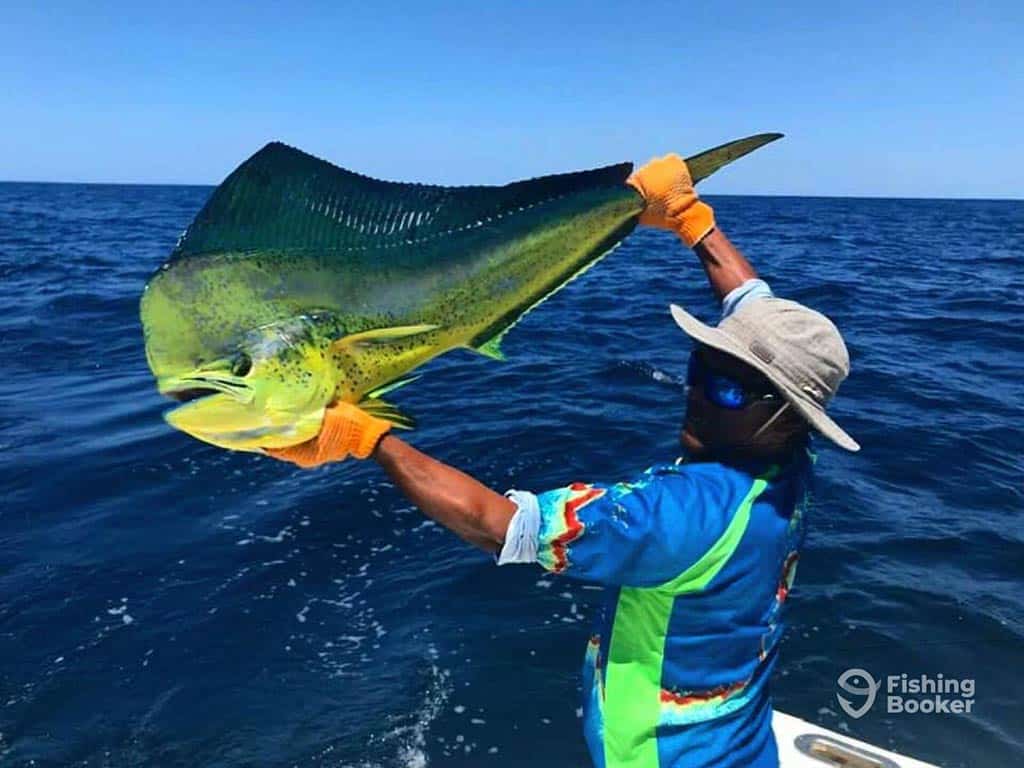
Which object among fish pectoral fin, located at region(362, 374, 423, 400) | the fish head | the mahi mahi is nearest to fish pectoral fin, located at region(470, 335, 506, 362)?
the mahi mahi

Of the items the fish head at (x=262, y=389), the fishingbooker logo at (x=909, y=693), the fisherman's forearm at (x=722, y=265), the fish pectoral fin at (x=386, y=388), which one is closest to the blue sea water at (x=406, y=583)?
the fishingbooker logo at (x=909, y=693)

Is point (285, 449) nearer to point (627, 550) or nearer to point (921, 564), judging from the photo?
point (627, 550)

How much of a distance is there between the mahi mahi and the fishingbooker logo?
4.01 metres

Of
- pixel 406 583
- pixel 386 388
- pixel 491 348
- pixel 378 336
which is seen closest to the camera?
pixel 378 336

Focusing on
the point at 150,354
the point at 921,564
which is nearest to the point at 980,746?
the point at 921,564

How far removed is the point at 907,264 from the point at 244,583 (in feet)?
85.7

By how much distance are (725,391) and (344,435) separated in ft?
3.14

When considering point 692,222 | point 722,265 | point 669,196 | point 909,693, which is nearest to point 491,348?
point 669,196

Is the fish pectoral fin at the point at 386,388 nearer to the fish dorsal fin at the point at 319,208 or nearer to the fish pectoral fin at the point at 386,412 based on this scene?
the fish pectoral fin at the point at 386,412

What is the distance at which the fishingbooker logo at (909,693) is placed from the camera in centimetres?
482

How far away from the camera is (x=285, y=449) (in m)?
1.96

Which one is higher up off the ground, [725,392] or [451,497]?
[725,392]

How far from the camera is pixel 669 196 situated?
109 inches

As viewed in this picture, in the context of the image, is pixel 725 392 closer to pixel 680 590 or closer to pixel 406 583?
pixel 680 590
